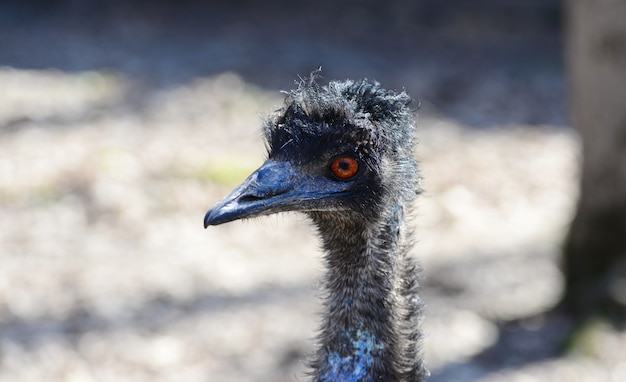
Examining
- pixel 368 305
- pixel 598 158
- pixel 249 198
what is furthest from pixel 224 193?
pixel 249 198

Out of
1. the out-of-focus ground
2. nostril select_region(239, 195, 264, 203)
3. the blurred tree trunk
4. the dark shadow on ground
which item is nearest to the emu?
nostril select_region(239, 195, 264, 203)

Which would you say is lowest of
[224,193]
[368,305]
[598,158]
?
[368,305]

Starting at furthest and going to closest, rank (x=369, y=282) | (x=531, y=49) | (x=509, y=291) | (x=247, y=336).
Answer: (x=531, y=49), (x=509, y=291), (x=247, y=336), (x=369, y=282)

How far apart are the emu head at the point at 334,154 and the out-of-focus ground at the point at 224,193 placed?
32.8 inches

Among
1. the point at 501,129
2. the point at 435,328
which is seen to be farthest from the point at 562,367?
the point at 501,129

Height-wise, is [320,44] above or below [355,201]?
above

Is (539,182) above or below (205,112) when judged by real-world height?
below

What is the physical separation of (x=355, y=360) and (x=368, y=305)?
0.53ft

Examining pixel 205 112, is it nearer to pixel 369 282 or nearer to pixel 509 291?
pixel 509 291

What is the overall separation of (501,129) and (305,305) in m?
3.56

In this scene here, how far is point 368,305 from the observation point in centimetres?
276

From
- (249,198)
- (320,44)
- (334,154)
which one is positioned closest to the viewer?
(249,198)

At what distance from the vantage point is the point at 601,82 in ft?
16.3

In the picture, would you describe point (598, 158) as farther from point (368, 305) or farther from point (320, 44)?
point (320, 44)
